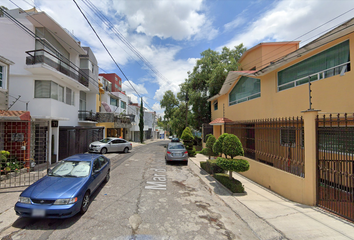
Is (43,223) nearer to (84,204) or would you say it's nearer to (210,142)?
(84,204)

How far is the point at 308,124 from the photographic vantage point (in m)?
5.25

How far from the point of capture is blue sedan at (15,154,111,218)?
152 inches

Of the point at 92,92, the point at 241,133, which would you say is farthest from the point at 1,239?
the point at 92,92

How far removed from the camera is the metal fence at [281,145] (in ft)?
19.2

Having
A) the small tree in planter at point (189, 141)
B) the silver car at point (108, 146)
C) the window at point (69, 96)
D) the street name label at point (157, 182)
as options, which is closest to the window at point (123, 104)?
the silver car at point (108, 146)

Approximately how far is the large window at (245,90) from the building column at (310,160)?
6062 millimetres

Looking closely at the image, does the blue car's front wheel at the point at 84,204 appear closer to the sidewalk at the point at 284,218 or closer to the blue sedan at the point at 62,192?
the blue sedan at the point at 62,192

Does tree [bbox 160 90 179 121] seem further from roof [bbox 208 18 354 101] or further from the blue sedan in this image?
the blue sedan

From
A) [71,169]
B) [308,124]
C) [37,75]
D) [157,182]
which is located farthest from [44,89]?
[308,124]

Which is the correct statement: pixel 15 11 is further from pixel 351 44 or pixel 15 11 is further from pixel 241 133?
pixel 351 44

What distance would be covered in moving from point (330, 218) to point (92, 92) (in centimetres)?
2095

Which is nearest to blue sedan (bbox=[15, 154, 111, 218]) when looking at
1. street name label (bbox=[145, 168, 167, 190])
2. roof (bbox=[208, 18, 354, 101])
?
street name label (bbox=[145, 168, 167, 190])

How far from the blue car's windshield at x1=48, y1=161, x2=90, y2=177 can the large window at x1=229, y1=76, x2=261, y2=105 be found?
34.1 ft

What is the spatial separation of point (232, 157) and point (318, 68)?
5160mm
